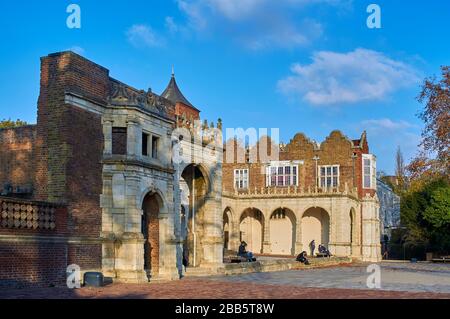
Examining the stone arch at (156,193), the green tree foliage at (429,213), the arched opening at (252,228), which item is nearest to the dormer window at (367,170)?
the green tree foliage at (429,213)

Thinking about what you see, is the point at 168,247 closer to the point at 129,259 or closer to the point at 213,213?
the point at 129,259

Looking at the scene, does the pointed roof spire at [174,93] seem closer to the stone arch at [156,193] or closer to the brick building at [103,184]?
→ the brick building at [103,184]

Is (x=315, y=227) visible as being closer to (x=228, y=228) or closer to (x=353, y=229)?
(x=353, y=229)

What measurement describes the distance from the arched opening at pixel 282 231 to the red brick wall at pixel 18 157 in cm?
3261

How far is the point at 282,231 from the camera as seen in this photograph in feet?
170

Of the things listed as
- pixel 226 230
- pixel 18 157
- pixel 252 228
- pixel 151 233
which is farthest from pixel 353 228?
pixel 18 157

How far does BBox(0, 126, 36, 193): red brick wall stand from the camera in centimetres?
2112

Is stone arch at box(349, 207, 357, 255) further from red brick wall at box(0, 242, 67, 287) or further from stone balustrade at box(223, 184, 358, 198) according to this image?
red brick wall at box(0, 242, 67, 287)

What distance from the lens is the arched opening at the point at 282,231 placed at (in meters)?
51.4

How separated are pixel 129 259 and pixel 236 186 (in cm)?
3278

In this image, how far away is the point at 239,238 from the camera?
5175 cm

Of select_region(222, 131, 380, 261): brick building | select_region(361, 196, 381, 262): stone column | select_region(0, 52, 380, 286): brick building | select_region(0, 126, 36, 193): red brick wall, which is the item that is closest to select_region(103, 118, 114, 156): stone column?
select_region(0, 52, 380, 286): brick building

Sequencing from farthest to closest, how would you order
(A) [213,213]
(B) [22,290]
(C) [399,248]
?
1. (C) [399,248]
2. (A) [213,213]
3. (B) [22,290]
